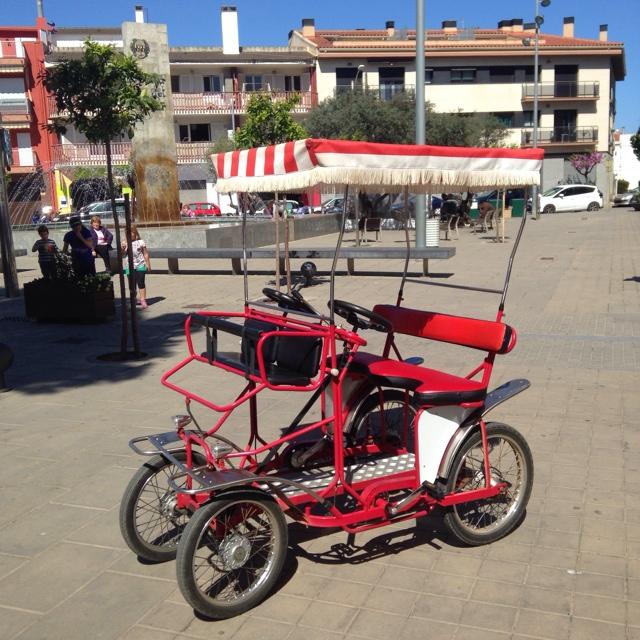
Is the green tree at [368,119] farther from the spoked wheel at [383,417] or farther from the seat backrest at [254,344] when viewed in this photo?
the seat backrest at [254,344]

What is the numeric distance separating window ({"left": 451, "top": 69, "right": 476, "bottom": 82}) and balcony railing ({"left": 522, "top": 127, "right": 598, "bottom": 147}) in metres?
5.76

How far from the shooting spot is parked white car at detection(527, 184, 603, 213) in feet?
141

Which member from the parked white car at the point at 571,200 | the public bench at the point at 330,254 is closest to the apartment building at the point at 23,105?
the parked white car at the point at 571,200

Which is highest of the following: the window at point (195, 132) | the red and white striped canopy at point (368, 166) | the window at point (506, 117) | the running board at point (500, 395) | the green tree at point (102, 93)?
the window at point (506, 117)

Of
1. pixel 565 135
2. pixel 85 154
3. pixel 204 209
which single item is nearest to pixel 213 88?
pixel 85 154

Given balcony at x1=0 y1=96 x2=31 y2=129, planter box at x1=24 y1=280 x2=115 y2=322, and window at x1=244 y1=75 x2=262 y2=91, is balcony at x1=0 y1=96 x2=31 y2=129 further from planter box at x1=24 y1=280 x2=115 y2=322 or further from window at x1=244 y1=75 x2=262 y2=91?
planter box at x1=24 y1=280 x2=115 y2=322

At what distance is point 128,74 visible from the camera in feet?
29.8

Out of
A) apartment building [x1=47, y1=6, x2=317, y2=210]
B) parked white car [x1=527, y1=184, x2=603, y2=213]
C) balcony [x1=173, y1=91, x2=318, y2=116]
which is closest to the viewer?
parked white car [x1=527, y1=184, x2=603, y2=213]

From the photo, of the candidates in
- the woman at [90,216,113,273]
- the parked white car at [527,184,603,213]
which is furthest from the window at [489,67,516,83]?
the woman at [90,216,113,273]

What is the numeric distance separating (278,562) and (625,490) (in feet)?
8.09

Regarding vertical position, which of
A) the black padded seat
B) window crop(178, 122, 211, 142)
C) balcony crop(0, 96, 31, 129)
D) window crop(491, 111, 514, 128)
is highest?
balcony crop(0, 96, 31, 129)

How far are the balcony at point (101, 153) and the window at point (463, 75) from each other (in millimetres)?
18893

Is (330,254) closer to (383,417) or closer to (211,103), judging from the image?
(383,417)

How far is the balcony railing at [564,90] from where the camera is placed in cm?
5775
